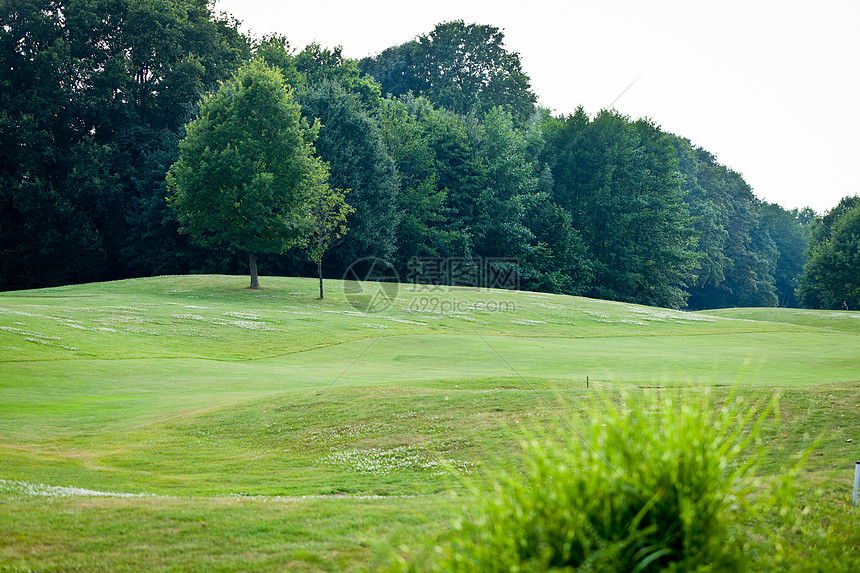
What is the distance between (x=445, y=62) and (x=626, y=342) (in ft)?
214

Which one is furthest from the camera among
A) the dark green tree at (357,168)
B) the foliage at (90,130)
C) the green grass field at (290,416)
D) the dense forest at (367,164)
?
the dark green tree at (357,168)

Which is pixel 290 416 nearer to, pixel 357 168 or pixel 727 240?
pixel 357 168

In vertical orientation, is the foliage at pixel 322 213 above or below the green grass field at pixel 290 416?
above

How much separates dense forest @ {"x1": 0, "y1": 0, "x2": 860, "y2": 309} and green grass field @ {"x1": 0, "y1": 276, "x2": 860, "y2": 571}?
908 inches

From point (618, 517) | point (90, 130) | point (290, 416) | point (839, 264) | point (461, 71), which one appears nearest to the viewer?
point (618, 517)

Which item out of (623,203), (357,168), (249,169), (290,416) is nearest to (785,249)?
(623,203)

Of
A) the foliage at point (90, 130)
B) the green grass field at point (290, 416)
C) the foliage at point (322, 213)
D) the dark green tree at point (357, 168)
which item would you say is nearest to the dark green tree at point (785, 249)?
the dark green tree at point (357, 168)

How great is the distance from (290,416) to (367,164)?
50.9 metres

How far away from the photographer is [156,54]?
61.6 m

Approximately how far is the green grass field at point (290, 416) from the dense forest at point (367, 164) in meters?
23.1

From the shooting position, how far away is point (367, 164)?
63562 millimetres

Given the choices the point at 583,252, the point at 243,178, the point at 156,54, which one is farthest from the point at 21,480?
the point at 583,252

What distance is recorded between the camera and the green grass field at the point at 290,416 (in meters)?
7.12

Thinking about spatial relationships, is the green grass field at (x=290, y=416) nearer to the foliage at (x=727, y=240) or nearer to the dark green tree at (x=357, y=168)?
the dark green tree at (x=357, y=168)
